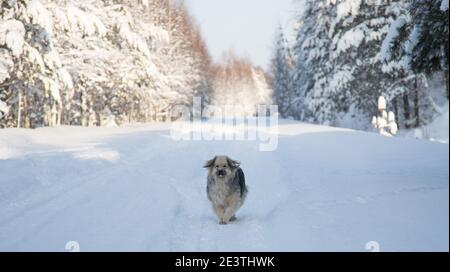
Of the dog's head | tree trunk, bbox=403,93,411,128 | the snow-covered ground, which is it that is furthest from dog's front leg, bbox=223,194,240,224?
tree trunk, bbox=403,93,411,128

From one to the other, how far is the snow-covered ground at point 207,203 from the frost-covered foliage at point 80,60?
101 inches

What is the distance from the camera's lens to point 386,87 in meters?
28.6

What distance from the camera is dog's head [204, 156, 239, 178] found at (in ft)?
27.8

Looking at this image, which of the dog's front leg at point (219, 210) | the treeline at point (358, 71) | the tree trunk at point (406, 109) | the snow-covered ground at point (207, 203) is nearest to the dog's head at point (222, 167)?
the dog's front leg at point (219, 210)

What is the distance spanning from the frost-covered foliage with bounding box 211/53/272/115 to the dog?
8992 cm

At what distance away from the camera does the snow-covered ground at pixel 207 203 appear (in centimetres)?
677

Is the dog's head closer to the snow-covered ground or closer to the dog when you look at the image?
the dog

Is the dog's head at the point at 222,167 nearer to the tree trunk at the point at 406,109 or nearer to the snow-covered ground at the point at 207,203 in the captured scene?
the snow-covered ground at the point at 207,203

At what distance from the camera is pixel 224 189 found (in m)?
8.57

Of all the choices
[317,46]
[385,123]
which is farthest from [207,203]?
[317,46]

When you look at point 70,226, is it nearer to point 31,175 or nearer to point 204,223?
point 204,223

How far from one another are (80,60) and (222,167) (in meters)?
18.3

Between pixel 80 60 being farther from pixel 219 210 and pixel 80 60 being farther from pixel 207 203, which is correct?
pixel 219 210

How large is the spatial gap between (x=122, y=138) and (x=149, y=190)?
33.4 feet
